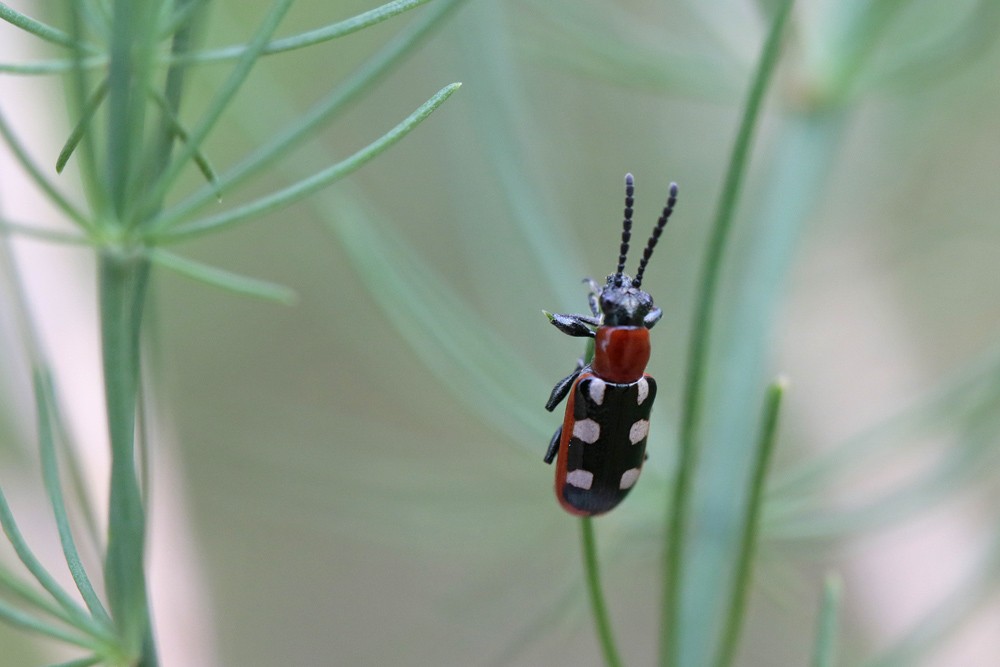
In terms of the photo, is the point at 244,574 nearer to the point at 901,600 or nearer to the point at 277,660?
the point at 277,660

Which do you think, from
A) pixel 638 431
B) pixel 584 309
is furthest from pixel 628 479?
pixel 584 309

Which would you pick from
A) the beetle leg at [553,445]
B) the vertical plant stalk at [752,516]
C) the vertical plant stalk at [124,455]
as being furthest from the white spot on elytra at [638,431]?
the vertical plant stalk at [124,455]

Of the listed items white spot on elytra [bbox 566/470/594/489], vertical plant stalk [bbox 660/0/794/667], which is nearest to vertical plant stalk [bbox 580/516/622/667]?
vertical plant stalk [bbox 660/0/794/667]

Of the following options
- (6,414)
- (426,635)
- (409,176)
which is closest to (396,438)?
(409,176)

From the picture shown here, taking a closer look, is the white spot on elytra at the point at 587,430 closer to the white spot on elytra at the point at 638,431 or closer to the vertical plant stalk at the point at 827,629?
the white spot on elytra at the point at 638,431

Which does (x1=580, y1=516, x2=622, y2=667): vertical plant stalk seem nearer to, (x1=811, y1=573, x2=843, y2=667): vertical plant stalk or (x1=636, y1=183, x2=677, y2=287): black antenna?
(x1=811, y1=573, x2=843, y2=667): vertical plant stalk

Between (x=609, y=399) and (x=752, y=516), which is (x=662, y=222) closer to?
(x=609, y=399)
